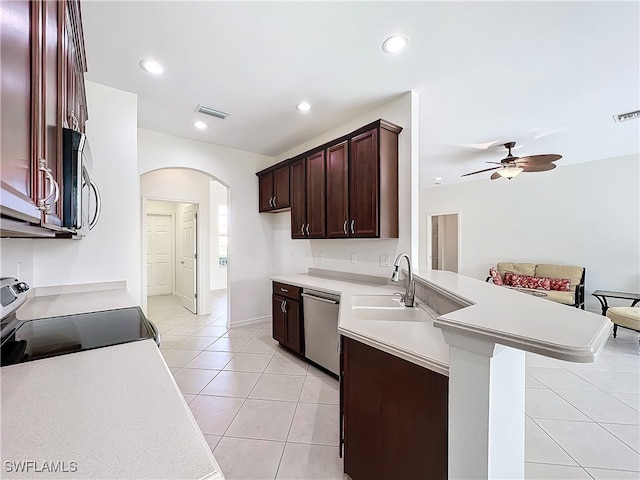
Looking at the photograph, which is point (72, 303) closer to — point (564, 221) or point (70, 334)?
point (70, 334)

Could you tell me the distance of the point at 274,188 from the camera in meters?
3.96

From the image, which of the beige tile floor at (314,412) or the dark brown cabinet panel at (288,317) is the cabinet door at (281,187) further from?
the beige tile floor at (314,412)

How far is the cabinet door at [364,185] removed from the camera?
100.0 inches

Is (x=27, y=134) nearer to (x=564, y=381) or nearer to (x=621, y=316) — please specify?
(x=564, y=381)

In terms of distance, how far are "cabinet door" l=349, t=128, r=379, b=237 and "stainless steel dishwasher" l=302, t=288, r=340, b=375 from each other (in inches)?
29.1

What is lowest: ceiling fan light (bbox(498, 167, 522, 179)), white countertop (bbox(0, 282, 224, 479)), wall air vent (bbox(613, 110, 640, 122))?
white countertop (bbox(0, 282, 224, 479))

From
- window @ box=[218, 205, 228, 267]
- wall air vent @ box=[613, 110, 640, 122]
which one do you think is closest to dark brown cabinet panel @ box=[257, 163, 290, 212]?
window @ box=[218, 205, 228, 267]

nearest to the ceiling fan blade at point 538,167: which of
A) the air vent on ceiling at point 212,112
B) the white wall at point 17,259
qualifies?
the air vent on ceiling at point 212,112

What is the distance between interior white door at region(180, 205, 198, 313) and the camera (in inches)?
199

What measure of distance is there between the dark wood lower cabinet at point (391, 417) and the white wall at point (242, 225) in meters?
2.99

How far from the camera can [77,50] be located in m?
1.48

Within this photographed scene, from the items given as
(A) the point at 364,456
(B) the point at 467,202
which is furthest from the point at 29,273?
(B) the point at 467,202

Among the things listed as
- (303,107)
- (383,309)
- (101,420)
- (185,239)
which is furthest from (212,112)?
(185,239)

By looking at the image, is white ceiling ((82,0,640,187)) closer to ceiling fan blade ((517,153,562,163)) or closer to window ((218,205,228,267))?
ceiling fan blade ((517,153,562,163))
